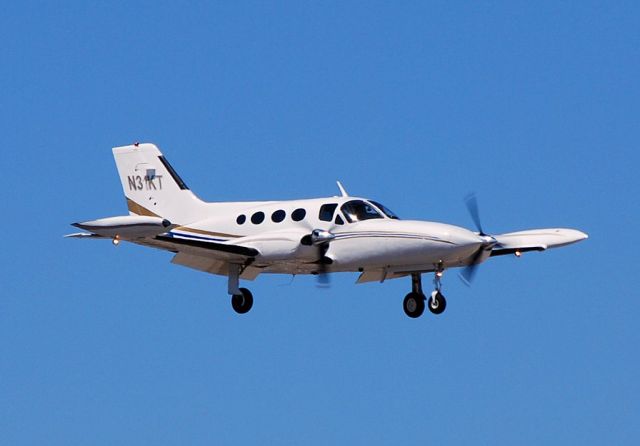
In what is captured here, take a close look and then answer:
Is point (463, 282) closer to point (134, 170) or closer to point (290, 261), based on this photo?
point (290, 261)

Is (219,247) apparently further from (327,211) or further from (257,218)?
(327,211)

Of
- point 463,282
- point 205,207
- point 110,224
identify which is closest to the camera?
point 110,224

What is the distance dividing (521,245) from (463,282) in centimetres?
260

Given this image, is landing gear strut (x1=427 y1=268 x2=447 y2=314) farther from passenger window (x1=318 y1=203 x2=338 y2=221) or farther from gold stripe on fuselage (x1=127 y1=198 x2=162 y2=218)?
gold stripe on fuselage (x1=127 y1=198 x2=162 y2=218)

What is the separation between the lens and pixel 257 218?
42.5 m

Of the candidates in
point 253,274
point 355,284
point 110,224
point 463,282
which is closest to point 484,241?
point 463,282

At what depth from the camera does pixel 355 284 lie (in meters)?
42.3

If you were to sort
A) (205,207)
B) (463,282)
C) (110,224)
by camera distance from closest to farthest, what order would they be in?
(110,224)
(463,282)
(205,207)

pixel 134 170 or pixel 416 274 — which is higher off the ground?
pixel 134 170

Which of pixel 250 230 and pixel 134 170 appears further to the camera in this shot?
pixel 134 170

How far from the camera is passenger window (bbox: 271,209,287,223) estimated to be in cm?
4181

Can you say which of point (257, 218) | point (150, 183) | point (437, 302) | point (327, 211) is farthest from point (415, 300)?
point (150, 183)

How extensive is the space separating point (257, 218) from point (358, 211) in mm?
3220

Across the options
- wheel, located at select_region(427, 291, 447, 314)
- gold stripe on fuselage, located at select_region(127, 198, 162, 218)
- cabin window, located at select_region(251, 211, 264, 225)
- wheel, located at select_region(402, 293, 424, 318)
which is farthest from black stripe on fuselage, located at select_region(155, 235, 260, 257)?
wheel, located at select_region(427, 291, 447, 314)
